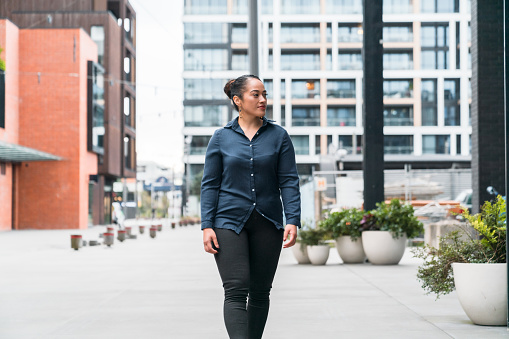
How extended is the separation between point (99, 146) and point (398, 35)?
31.5 m

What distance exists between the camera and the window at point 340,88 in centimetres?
7725

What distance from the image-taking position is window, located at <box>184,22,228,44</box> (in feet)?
260

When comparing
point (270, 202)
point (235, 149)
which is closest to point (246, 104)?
point (235, 149)

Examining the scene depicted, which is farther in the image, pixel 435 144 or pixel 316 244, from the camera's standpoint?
pixel 435 144

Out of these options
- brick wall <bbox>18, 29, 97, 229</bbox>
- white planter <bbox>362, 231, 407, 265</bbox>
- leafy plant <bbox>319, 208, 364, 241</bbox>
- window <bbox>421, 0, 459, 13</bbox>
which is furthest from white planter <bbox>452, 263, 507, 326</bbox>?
window <bbox>421, 0, 459, 13</bbox>

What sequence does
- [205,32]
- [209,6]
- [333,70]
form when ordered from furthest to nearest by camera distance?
[205,32], [209,6], [333,70]

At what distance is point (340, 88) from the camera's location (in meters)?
77.6

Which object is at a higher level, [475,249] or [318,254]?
[475,249]

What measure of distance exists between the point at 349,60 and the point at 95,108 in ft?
95.9

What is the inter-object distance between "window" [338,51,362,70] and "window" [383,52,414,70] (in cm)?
266

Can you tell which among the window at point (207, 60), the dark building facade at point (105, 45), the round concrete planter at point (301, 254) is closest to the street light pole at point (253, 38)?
the round concrete planter at point (301, 254)

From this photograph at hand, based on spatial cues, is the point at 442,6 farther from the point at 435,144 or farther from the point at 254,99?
the point at 254,99

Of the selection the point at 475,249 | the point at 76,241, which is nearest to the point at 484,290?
the point at 475,249

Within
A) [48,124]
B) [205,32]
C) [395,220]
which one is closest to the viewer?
[395,220]
